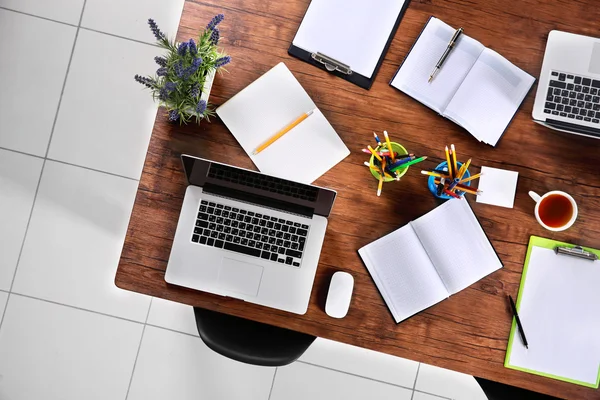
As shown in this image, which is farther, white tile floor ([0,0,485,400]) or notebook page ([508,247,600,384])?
white tile floor ([0,0,485,400])

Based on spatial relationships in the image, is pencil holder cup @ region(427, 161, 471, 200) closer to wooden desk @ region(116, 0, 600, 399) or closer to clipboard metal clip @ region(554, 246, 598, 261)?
wooden desk @ region(116, 0, 600, 399)

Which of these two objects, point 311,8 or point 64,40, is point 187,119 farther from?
point 64,40

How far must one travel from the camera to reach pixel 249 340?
155 centimetres

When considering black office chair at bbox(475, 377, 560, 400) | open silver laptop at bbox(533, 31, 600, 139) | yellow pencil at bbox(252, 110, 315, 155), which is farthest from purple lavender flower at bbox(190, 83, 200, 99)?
black office chair at bbox(475, 377, 560, 400)

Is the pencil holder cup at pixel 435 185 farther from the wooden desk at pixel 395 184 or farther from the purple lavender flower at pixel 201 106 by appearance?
the purple lavender flower at pixel 201 106

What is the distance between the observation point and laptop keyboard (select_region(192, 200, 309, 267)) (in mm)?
1450

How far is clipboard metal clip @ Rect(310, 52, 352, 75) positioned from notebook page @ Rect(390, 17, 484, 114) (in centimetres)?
13

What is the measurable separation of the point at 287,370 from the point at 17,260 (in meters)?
1.28

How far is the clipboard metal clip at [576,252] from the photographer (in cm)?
146

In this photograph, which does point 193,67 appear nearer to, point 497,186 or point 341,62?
point 341,62

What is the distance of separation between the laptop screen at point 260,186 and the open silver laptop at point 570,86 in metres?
0.66

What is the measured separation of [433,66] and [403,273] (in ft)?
1.90

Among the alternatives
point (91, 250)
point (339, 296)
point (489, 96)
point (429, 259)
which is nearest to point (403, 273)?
point (429, 259)

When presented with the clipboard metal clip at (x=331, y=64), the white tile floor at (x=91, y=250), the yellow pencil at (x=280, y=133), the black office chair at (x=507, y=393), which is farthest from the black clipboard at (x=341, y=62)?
the white tile floor at (x=91, y=250)
